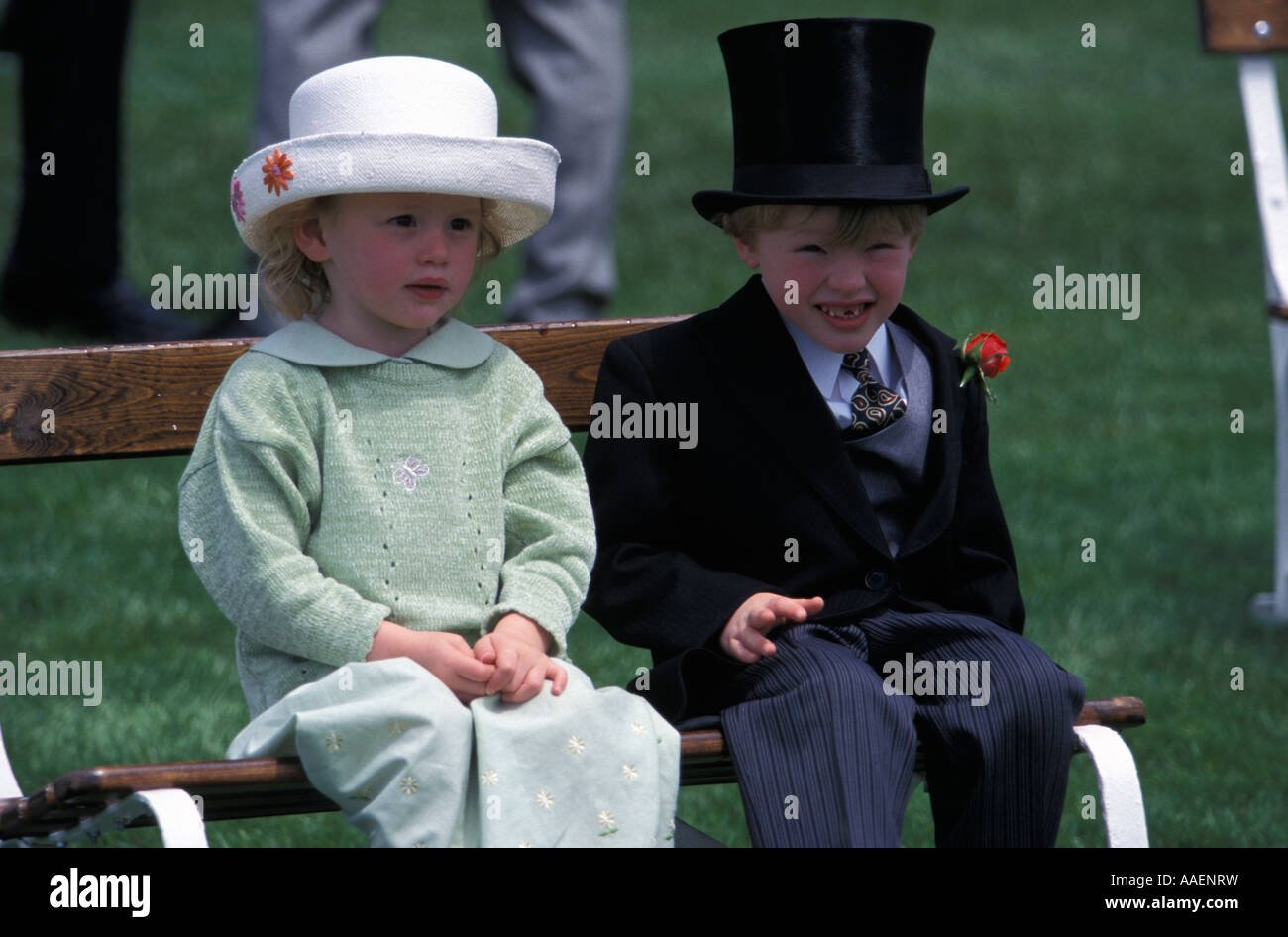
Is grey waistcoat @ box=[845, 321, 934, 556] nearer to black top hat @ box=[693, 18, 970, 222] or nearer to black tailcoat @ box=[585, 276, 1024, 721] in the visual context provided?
black tailcoat @ box=[585, 276, 1024, 721]

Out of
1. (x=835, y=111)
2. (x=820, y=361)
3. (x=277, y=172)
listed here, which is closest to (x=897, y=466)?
(x=820, y=361)

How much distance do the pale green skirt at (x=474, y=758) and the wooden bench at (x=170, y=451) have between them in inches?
2.7

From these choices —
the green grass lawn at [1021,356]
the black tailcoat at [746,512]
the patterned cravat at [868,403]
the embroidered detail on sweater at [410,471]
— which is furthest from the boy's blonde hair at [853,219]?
the green grass lawn at [1021,356]

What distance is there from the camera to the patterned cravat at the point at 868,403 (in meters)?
3.39

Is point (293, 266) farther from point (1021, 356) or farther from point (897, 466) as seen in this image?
point (1021, 356)

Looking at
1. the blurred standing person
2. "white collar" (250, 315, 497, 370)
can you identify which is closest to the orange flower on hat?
"white collar" (250, 315, 497, 370)

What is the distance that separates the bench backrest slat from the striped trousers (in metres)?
0.95

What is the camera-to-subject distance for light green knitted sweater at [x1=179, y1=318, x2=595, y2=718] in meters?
2.98

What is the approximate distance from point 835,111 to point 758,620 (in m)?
0.82

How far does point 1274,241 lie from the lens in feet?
18.5

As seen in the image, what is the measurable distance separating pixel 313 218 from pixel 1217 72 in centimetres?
1280

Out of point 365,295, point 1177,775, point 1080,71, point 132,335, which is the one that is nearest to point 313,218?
point 365,295

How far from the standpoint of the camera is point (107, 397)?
349cm
